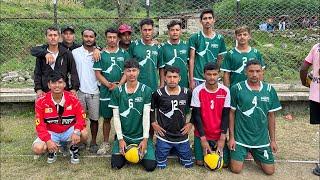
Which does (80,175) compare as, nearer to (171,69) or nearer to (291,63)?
(171,69)

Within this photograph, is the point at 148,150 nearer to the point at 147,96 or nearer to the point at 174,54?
the point at 147,96

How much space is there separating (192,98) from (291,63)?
22.1 ft

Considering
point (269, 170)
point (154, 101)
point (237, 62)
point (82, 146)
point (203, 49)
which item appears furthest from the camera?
point (82, 146)

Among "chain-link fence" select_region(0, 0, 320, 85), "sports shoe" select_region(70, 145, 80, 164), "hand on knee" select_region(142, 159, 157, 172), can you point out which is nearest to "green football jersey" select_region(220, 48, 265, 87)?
"hand on knee" select_region(142, 159, 157, 172)

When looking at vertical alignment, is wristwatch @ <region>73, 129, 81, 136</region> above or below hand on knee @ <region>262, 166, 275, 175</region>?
above

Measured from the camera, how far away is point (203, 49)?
505cm

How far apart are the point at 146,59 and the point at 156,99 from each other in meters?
0.63

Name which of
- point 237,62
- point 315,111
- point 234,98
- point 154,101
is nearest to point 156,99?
point 154,101

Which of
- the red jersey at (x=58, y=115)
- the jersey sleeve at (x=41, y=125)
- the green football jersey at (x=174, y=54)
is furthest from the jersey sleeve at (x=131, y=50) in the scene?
the jersey sleeve at (x=41, y=125)

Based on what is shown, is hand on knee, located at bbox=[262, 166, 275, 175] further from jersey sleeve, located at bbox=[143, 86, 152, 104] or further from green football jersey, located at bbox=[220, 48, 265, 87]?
jersey sleeve, located at bbox=[143, 86, 152, 104]

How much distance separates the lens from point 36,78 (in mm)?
4902

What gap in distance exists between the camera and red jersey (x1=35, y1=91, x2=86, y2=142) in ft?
15.1

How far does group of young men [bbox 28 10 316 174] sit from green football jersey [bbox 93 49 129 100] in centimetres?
1

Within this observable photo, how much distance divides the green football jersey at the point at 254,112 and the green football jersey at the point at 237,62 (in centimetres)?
40
